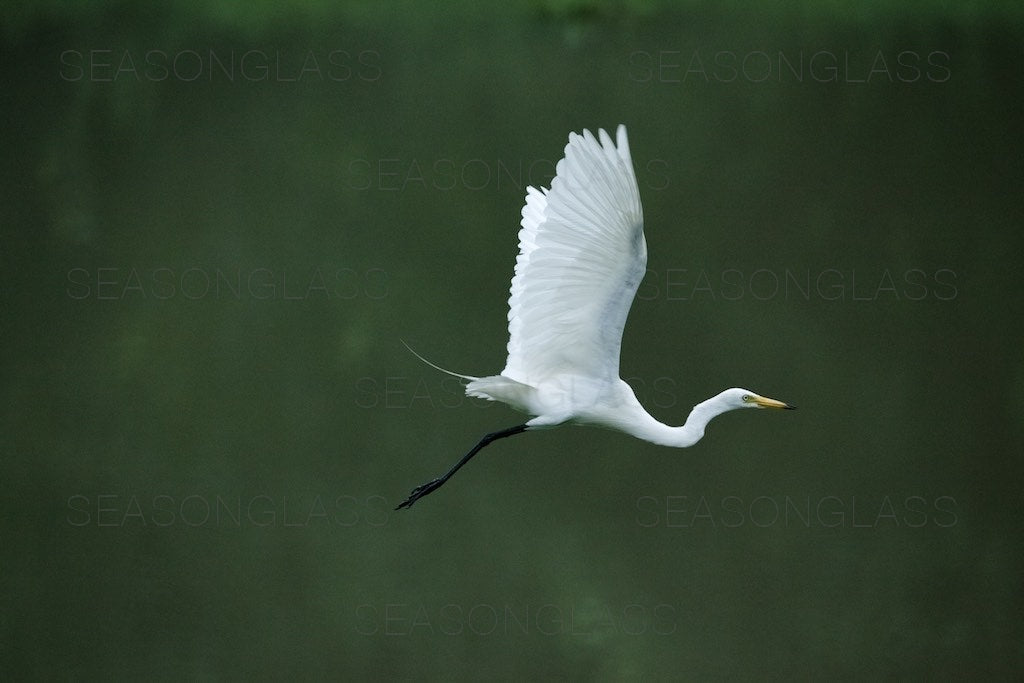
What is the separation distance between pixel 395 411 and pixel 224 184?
888mm

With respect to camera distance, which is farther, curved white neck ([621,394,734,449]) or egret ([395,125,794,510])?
curved white neck ([621,394,734,449])

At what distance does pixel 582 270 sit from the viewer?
2.52 meters

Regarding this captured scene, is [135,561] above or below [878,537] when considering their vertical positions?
below

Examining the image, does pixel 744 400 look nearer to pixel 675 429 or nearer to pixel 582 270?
pixel 675 429

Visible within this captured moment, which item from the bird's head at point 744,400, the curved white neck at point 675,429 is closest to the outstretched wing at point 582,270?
the curved white neck at point 675,429

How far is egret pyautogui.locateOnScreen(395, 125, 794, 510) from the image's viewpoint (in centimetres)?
235

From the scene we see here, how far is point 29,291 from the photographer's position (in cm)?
392

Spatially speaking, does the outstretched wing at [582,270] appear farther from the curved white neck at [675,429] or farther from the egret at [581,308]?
the curved white neck at [675,429]

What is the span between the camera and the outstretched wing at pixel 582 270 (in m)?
2.32

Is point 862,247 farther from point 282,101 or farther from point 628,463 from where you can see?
point 282,101

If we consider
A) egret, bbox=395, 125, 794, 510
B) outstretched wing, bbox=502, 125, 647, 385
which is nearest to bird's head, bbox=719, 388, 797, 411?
egret, bbox=395, 125, 794, 510

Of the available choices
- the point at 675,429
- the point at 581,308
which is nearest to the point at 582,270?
the point at 581,308

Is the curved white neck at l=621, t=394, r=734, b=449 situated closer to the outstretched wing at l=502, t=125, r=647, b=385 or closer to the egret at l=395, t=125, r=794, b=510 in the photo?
the egret at l=395, t=125, r=794, b=510

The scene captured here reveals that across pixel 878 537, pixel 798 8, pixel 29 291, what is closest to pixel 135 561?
pixel 29 291
